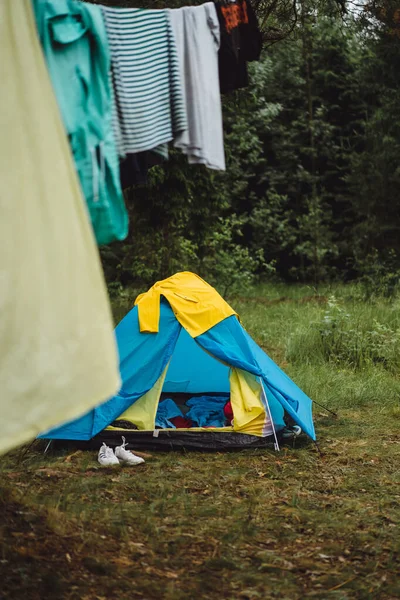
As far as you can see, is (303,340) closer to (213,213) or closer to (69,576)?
(213,213)

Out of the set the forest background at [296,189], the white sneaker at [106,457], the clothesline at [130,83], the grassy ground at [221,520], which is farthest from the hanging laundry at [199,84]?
the forest background at [296,189]

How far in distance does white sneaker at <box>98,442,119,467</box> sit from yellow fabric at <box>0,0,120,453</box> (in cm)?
331

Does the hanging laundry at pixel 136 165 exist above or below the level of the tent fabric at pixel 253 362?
above

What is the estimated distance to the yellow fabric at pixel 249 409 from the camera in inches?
223

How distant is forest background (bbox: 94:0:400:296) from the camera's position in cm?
917

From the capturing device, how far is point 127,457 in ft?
17.8

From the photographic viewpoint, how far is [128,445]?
18.8 feet

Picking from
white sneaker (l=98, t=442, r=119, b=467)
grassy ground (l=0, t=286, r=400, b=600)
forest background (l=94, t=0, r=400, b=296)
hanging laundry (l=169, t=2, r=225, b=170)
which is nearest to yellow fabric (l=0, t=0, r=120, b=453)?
hanging laundry (l=169, t=2, r=225, b=170)

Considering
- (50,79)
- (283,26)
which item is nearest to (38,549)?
(50,79)

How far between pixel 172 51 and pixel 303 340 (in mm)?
5883

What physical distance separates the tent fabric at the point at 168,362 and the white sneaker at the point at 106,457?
0.18m

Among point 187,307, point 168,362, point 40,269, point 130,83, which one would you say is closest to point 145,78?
point 130,83

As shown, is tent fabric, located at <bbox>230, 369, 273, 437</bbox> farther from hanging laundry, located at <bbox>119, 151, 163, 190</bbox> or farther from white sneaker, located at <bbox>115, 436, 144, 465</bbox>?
hanging laundry, located at <bbox>119, 151, 163, 190</bbox>

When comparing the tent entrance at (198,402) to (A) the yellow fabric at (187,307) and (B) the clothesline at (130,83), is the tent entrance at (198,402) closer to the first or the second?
(A) the yellow fabric at (187,307)
